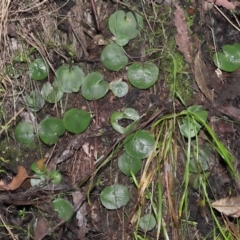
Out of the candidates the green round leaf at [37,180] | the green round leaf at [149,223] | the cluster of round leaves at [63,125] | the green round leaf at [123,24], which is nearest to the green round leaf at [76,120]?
the cluster of round leaves at [63,125]

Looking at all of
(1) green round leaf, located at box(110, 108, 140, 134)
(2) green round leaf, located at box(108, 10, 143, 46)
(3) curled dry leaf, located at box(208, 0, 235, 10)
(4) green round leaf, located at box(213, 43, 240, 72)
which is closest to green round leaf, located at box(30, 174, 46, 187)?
(1) green round leaf, located at box(110, 108, 140, 134)

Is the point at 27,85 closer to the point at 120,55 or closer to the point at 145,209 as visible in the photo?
the point at 120,55

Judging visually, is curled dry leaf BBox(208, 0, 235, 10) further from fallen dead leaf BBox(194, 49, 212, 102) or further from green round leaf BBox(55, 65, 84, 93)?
green round leaf BBox(55, 65, 84, 93)

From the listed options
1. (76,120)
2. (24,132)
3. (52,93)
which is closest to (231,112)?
(76,120)

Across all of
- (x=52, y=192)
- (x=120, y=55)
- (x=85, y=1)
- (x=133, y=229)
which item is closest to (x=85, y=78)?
(x=120, y=55)

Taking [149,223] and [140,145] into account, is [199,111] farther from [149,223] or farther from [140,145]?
[149,223]

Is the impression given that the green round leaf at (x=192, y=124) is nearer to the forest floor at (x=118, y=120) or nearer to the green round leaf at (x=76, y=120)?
the forest floor at (x=118, y=120)
